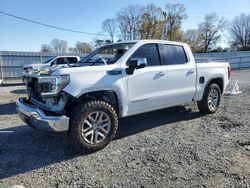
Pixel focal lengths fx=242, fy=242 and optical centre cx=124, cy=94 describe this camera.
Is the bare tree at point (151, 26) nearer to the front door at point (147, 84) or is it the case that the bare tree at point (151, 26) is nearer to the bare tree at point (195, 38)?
→ the bare tree at point (195, 38)

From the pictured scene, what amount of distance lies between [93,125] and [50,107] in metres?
0.80

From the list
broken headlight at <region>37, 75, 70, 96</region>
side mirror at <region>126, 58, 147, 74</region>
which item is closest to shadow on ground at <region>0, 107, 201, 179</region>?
broken headlight at <region>37, 75, 70, 96</region>

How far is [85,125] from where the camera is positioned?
13.6 ft

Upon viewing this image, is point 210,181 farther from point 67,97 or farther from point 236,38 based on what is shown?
point 236,38

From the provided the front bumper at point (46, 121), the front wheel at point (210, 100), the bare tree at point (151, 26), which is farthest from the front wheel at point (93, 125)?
the bare tree at point (151, 26)

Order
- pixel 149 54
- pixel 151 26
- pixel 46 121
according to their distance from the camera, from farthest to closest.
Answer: pixel 151 26 < pixel 149 54 < pixel 46 121

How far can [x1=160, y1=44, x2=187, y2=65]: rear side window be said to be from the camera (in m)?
5.39

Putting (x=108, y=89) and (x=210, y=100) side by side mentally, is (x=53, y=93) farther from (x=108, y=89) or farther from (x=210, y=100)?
(x=210, y=100)

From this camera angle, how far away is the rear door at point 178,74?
17.6 ft

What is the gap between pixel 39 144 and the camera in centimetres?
468

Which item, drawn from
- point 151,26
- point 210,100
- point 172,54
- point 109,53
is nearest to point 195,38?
point 151,26

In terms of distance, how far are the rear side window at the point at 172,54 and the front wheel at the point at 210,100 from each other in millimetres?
1222

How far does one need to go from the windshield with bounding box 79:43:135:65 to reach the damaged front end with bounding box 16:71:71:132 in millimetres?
1210

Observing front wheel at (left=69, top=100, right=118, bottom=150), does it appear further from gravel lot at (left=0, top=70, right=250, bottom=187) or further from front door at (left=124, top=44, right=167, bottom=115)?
front door at (left=124, top=44, right=167, bottom=115)
